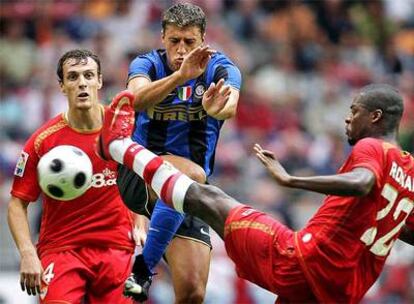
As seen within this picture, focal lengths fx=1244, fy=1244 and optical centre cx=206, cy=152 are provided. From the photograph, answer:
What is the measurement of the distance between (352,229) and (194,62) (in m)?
1.71

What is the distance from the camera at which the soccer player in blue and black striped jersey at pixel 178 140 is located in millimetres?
9688

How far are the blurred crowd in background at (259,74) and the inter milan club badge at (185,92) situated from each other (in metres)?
5.28

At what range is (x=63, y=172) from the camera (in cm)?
960

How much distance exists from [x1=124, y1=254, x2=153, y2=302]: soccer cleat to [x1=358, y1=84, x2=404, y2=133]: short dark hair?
7.14ft

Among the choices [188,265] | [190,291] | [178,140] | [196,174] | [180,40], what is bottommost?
[190,291]

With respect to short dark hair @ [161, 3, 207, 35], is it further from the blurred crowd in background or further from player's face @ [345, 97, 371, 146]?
the blurred crowd in background

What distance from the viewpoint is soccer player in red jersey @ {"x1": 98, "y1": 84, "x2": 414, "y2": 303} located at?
8609mm

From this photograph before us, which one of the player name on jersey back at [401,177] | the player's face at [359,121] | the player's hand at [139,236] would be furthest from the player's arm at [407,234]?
the player's hand at [139,236]

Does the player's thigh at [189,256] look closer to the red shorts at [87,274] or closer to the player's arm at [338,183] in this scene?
the red shorts at [87,274]

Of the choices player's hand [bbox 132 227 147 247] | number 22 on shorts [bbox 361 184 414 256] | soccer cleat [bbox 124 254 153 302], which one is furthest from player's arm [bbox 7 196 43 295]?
number 22 on shorts [bbox 361 184 414 256]

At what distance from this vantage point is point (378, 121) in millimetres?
8945

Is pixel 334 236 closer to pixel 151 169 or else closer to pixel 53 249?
pixel 151 169

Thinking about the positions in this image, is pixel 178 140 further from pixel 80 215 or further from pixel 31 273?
pixel 31 273

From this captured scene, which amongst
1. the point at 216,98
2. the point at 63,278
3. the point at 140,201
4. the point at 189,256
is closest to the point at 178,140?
the point at 140,201
